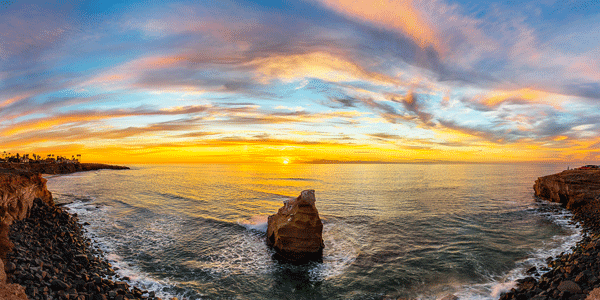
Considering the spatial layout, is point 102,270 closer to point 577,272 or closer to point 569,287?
point 569,287

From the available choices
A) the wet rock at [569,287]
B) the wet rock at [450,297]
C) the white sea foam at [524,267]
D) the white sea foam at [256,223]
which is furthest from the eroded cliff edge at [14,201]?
the wet rock at [569,287]

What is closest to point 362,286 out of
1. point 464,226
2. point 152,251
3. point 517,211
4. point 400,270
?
point 400,270

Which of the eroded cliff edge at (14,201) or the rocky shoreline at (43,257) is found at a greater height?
the eroded cliff edge at (14,201)

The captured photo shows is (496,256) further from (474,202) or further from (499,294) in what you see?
(474,202)

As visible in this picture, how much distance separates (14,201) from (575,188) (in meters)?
55.5

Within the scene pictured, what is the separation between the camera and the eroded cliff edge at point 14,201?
355 inches

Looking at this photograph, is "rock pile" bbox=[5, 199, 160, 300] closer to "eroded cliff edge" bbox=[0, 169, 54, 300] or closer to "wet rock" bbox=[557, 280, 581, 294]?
"eroded cliff edge" bbox=[0, 169, 54, 300]

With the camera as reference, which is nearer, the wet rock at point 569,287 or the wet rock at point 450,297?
the wet rock at point 569,287

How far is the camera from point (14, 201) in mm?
16812

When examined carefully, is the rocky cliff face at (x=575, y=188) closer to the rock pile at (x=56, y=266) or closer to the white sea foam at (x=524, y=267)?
the white sea foam at (x=524, y=267)

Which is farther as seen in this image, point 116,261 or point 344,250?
point 344,250

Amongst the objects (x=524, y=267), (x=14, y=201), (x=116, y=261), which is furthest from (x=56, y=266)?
(x=524, y=267)

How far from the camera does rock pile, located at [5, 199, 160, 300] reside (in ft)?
33.1

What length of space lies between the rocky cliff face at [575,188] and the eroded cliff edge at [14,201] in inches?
1874
